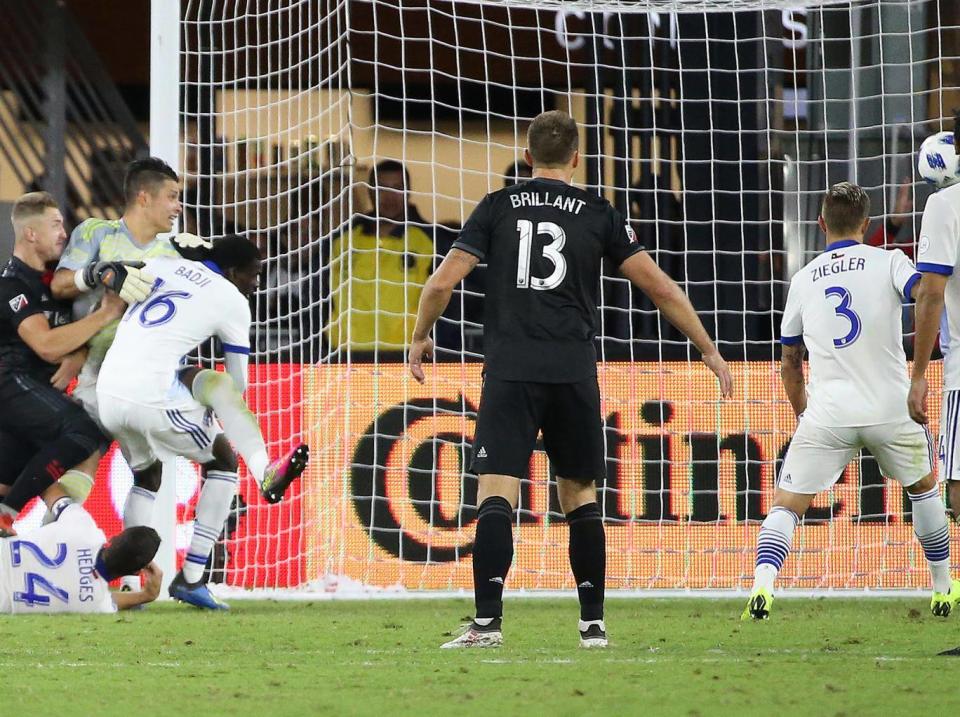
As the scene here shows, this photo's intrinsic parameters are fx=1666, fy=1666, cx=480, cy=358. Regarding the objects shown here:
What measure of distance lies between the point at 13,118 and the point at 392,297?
14.3 feet

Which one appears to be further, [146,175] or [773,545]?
[146,175]

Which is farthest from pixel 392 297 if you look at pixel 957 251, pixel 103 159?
pixel 957 251

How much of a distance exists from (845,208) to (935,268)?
3.28 feet

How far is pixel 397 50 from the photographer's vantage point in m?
11.6

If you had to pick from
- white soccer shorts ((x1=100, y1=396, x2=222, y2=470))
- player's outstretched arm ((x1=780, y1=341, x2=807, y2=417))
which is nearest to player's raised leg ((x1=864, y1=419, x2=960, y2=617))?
player's outstretched arm ((x1=780, y1=341, x2=807, y2=417))

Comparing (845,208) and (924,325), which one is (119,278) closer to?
(845,208)

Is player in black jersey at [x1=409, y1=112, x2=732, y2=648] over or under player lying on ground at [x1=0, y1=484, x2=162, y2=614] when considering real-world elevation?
over

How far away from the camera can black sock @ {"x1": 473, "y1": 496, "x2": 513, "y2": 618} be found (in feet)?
17.5

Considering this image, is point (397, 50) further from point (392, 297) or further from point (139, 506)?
point (139, 506)

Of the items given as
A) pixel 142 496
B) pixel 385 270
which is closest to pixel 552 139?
pixel 142 496

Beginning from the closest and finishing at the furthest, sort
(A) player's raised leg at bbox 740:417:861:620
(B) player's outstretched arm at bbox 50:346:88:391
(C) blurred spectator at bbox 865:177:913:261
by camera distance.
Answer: (A) player's raised leg at bbox 740:417:861:620, (B) player's outstretched arm at bbox 50:346:88:391, (C) blurred spectator at bbox 865:177:913:261

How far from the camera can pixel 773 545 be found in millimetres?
6355

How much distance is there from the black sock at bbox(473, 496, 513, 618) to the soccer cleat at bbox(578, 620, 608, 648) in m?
0.36

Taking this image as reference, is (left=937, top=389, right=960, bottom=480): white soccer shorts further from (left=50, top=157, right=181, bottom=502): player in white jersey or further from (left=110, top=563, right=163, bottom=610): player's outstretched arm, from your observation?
(left=110, top=563, right=163, bottom=610): player's outstretched arm
